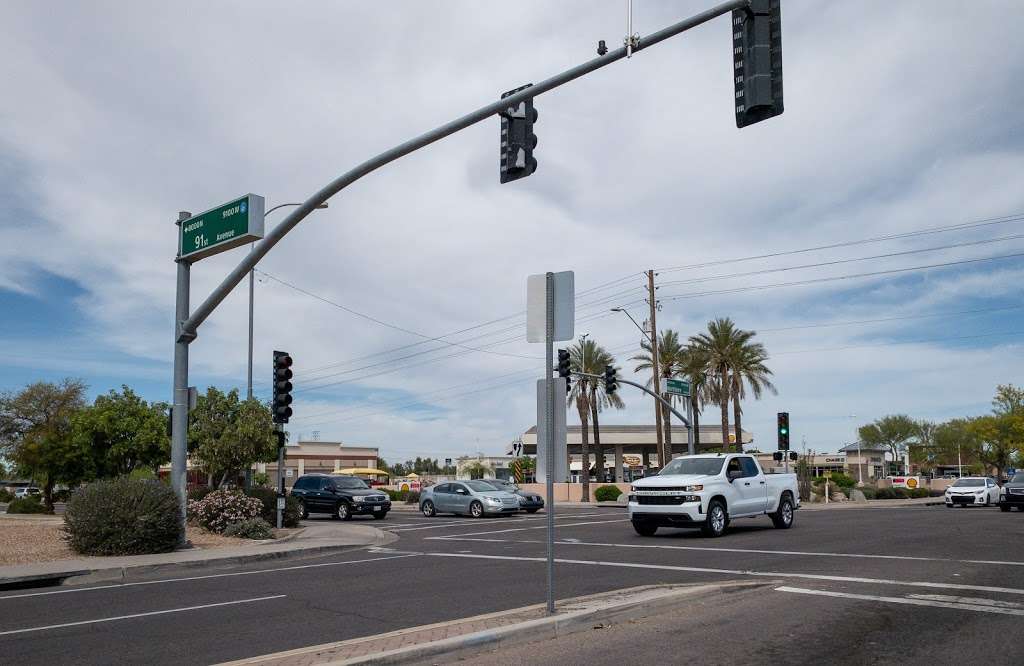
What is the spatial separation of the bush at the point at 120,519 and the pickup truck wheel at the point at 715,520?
11.7m

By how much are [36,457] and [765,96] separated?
124ft

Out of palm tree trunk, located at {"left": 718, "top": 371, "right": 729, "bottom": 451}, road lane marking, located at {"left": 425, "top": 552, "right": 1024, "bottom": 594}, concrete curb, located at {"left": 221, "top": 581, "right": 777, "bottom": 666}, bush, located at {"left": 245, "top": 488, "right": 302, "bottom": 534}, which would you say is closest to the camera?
concrete curb, located at {"left": 221, "top": 581, "right": 777, "bottom": 666}

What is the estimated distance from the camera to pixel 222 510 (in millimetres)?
22422

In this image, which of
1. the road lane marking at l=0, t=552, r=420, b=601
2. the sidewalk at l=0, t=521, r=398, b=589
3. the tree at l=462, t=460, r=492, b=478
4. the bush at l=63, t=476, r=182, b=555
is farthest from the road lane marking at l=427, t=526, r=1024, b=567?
the tree at l=462, t=460, r=492, b=478

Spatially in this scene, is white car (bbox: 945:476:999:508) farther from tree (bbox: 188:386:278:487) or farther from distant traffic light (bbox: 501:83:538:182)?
distant traffic light (bbox: 501:83:538:182)

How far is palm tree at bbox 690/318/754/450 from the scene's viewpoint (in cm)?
→ 5278

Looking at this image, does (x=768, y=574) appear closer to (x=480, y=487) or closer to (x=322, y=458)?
(x=480, y=487)

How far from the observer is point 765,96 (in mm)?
10078

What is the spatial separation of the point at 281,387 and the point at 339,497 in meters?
11.4

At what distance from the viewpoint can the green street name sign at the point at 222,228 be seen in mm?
17766

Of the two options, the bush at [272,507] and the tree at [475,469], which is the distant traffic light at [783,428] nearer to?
the bush at [272,507]

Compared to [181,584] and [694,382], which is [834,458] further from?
[181,584]

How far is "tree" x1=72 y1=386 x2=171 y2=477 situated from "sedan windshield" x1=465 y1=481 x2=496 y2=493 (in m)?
12.9

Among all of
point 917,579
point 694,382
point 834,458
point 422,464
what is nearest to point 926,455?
point 834,458
